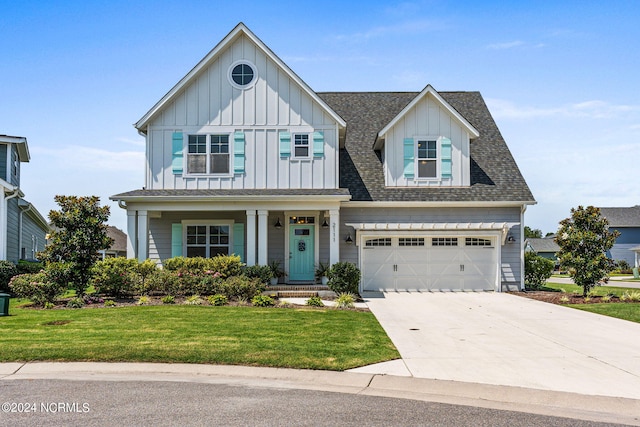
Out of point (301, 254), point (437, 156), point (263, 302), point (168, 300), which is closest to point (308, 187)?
point (301, 254)

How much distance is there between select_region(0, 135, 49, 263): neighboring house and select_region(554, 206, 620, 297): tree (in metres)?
18.7

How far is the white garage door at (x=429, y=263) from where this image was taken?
20297 millimetres

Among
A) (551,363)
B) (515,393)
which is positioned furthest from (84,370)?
(551,363)

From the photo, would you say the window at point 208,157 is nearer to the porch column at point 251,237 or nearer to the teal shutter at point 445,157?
the porch column at point 251,237

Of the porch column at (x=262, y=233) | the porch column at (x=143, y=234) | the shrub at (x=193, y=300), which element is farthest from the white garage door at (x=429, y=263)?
the porch column at (x=143, y=234)

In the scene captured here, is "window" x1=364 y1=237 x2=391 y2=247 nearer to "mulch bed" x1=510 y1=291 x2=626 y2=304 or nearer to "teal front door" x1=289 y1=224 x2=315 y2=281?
"teal front door" x1=289 y1=224 x2=315 y2=281

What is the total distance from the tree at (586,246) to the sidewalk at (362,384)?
40.9ft

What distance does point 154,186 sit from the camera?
19406mm

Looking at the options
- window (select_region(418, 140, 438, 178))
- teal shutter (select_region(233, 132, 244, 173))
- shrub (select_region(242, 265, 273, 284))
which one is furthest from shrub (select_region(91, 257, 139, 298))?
window (select_region(418, 140, 438, 178))

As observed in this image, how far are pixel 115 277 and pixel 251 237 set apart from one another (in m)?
4.43

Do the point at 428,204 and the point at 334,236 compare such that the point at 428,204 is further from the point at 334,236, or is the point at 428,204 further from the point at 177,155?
the point at 177,155

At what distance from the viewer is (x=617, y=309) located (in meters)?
15.3

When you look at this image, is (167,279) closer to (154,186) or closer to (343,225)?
(154,186)

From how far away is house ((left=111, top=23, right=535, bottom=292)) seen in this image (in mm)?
19266
